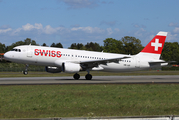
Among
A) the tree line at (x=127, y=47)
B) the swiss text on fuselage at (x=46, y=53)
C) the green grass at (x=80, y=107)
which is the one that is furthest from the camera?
the tree line at (x=127, y=47)

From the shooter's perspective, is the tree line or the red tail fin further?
the tree line

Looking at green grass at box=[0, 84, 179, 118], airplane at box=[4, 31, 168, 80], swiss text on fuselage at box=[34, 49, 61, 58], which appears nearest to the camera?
green grass at box=[0, 84, 179, 118]

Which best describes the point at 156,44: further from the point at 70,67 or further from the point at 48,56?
the point at 48,56

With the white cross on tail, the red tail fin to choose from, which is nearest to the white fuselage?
the red tail fin

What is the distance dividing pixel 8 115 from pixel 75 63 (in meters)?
23.8

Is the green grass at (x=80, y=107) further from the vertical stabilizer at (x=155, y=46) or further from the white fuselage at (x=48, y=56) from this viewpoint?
the vertical stabilizer at (x=155, y=46)

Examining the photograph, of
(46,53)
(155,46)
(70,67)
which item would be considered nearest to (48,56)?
(46,53)

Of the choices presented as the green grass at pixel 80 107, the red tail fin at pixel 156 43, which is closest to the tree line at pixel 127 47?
the red tail fin at pixel 156 43

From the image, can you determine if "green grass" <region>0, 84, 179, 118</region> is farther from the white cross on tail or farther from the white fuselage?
the white cross on tail

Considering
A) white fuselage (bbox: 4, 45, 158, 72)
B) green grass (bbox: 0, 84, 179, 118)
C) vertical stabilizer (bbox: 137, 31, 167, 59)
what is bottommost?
green grass (bbox: 0, 84, 179, 118)

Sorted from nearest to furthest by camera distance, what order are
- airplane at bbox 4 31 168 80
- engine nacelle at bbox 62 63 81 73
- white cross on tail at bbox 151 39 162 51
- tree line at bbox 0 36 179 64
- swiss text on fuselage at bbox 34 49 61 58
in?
engine nacelle at bbox 62 63 81 73
airplane at bbox 4 31 168 80
swiss text on fuselage at bbox 34 49 61 58
white cross on tail at bbox 151 39 162 51
tree line at bbox 0 36 179 64

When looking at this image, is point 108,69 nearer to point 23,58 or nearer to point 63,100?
point 23,58

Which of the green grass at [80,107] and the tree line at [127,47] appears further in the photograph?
the tree line at [127,47]

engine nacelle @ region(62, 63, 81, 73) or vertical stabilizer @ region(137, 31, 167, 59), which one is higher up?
vertical stabilizer @ region(137, 31, 167, 59)
